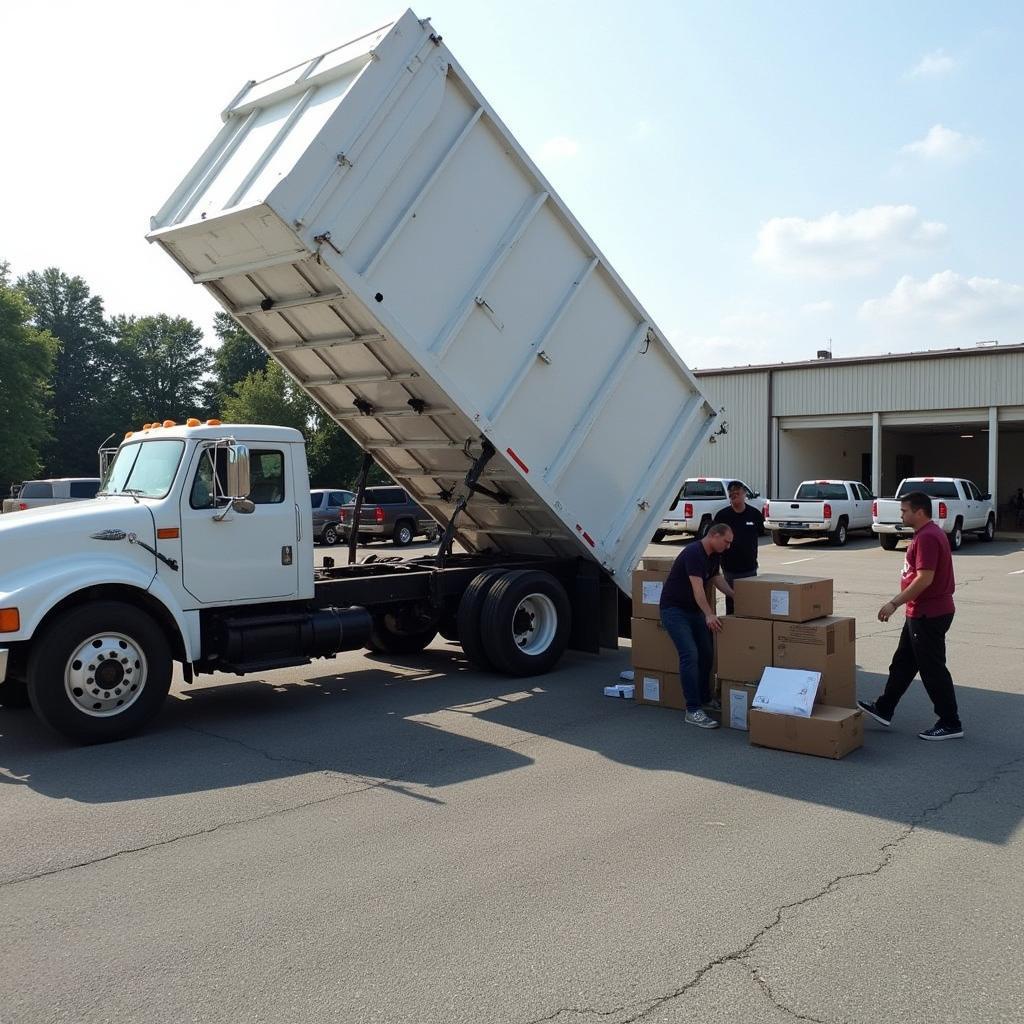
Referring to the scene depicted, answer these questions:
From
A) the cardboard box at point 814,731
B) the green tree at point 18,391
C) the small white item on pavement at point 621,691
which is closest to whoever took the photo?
the cardboard box at point 814,731

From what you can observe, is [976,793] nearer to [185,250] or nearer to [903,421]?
[185,250]

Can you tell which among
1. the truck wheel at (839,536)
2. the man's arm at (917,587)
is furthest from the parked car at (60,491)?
the man's arm at (917,587)

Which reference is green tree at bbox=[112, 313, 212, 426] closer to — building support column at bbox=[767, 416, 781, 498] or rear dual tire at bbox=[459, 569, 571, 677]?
building support column at bbox=[767, 416, 781, 498]

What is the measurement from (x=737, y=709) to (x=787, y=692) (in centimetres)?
63

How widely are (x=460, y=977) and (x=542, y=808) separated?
213 centimetres

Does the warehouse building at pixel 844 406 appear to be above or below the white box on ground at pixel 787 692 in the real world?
above

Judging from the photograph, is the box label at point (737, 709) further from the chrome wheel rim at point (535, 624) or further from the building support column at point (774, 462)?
the building support column at point (774, 462)

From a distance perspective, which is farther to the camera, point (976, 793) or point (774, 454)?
point (774, 454)

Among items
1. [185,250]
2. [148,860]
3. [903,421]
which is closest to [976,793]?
[148,860]

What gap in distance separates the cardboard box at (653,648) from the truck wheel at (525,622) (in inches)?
54.5

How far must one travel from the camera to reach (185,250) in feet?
29.2

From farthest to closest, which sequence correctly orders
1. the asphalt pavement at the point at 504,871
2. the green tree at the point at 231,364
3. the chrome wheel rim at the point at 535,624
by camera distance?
1. the green tree at the point at 231,364
2. the chrome wheel rim at the point at 535,624
3. the asphalt pavement at the point at 504,871

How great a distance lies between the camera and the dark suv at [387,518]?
90.3 feet

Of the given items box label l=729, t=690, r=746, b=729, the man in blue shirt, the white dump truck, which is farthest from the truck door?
box label l=729, t=690, r=746, b=729
